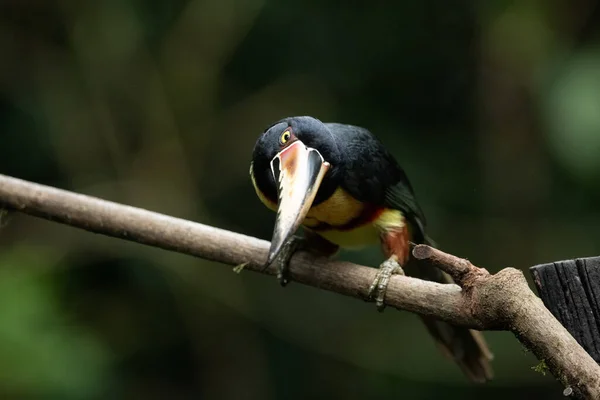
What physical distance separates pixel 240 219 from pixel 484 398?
1.78m

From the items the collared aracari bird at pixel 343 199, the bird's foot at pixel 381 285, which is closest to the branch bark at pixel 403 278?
the bird's foot at pixel 381 285

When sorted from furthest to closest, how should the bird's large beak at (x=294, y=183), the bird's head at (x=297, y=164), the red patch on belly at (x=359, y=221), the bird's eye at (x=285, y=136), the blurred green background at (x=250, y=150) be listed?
the blurred green background at (x=250, y=150)
the red patch on belly at (x=359, y=221)
the bird's eye at (x=285, y=136)
the bird's head at (x=297, y=164)
the bird's large beak at (x=294, y=183)

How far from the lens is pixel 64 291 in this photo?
14.4ft

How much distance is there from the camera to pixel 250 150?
474cm

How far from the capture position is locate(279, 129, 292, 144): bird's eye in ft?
7.90

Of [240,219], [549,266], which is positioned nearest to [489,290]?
[549,266]

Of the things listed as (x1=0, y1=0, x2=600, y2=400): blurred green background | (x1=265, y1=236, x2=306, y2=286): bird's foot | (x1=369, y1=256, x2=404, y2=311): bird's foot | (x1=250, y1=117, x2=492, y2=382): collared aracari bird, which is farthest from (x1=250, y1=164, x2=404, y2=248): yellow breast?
(x1=0, y1=0, x2=600, y2=400): blurred green background

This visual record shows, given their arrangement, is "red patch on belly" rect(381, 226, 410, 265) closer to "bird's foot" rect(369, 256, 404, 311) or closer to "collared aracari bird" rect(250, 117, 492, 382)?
"collared aracari bird" rect(250, 117, 492, 382)

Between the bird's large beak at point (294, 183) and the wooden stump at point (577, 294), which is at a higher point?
the wooden stump at point (577, 294)

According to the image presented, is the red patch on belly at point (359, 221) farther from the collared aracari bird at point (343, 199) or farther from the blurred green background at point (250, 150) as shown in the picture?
the blurred green background at point (250, 150)

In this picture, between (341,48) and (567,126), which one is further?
(341,48)

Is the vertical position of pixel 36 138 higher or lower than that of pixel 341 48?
lower

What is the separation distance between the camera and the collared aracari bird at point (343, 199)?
2.32 m

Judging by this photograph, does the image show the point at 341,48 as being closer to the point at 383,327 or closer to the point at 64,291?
the point at 383,327
